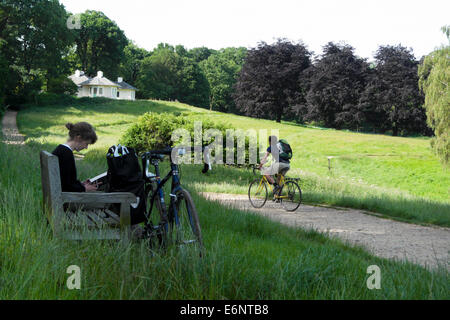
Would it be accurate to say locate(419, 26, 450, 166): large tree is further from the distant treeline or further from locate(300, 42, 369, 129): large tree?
locate(300, 42, 369, 129): large tree

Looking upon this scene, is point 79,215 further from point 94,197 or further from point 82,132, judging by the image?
point 82,132

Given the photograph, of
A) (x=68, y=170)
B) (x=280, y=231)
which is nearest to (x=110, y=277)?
(x=68, y=170)

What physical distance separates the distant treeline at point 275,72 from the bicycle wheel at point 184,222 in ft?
116

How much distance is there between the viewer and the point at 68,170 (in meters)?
4.25

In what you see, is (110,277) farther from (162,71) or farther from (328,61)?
(162,71)

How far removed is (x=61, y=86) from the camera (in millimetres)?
57281

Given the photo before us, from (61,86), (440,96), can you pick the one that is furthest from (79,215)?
(61,86)

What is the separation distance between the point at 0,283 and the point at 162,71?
80.9 meters

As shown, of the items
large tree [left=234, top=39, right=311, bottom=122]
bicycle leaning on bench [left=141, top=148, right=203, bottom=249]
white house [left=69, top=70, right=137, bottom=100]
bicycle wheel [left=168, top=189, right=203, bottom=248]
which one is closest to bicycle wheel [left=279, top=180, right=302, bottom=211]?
bicycle leaning on bench [left=141, top=148, right=203, bottom=249]

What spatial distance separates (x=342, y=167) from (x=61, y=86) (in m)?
42.1

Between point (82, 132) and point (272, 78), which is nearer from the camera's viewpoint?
point (82, 132)

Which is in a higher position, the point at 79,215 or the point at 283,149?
the point at 283,149

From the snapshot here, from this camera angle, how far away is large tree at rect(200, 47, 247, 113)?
8225 centimetres

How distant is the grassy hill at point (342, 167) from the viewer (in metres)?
12.5
